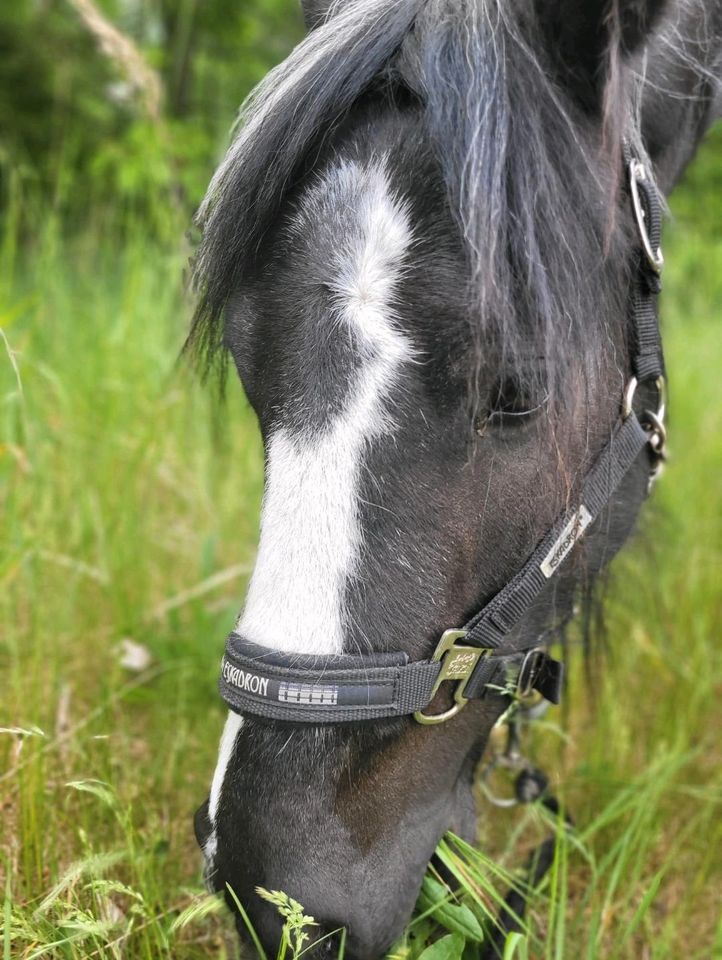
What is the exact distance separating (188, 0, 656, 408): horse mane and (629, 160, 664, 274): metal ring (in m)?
0.05

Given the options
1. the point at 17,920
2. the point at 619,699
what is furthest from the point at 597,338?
the point at 619,699

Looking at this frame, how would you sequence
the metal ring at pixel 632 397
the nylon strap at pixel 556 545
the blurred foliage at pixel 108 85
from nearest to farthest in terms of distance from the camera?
1. the nylon strap at pixel 556 545
2. the metal ring at pixel 632 397
3. the blurred foliage at pixel 108 85

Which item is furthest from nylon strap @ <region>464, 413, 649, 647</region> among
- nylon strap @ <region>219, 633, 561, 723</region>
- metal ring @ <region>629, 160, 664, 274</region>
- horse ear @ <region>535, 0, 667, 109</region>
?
horse ear @ <region>535, 0, 667, 109</region>

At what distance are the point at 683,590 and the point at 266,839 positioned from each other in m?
2.09

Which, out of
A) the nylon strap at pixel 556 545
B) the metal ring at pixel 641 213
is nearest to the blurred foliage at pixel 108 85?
the metal ring at pixel 641 213

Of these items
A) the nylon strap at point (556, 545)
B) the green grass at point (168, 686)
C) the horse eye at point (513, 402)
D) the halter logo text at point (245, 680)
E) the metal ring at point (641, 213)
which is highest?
the metal ring at point (641, 213)

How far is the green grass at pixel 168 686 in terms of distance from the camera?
4.44 feet

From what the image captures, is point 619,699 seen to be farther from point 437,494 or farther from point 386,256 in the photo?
point 386,256

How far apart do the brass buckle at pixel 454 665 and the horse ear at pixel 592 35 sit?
2.62 ft

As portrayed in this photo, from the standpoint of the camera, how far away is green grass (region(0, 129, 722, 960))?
4.44 ft

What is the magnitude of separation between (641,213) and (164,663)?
5.04ft

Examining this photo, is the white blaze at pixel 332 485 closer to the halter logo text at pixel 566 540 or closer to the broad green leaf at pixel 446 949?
the halter logo text at pixel 566 540

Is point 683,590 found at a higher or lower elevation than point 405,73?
lower

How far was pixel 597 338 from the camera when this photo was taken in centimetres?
128
